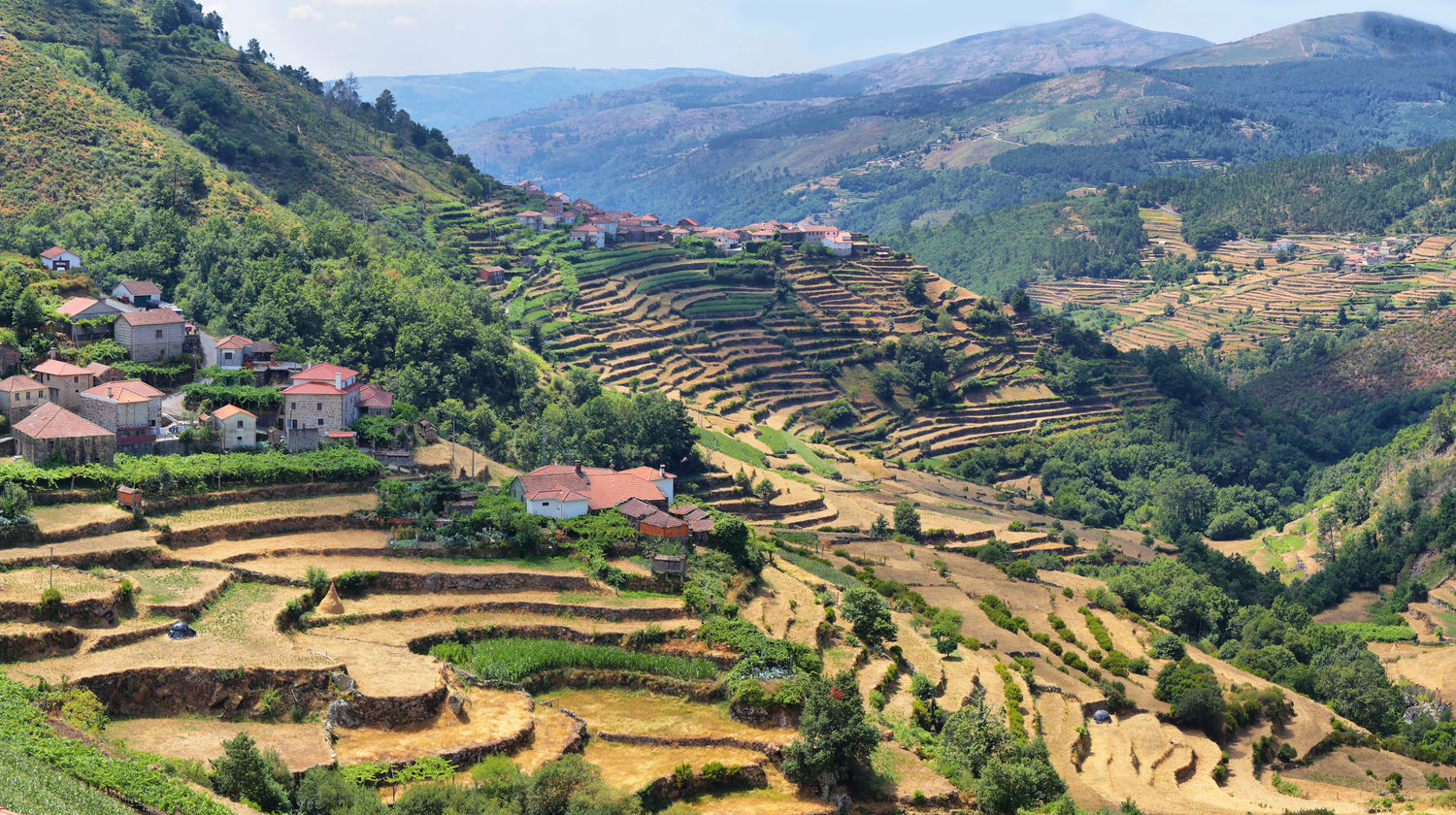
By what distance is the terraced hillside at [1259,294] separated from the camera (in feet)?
399

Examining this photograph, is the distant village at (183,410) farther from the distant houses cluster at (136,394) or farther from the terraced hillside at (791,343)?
the terraced hillside at (791,343)

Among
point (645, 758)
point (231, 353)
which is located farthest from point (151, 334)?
point (645, 758)

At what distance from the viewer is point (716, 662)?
32.5m

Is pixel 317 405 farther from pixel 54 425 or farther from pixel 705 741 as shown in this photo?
pixel 705 741

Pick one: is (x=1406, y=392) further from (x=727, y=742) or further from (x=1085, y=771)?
(x=727, y=742)

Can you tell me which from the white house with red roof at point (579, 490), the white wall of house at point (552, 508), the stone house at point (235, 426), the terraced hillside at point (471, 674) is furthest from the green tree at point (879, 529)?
the stone house at point (235, 426)

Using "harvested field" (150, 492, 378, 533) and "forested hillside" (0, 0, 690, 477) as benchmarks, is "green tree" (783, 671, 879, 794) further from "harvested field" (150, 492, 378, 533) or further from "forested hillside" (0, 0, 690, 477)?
"forested hillside" (0, 0, 690, 477)

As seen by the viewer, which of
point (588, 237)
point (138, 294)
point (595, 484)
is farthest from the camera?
point (588, 237)

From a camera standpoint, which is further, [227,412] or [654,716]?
[227,412]

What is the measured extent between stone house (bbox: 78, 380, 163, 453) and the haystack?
1021 centimetres

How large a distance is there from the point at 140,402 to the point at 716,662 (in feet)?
62.7

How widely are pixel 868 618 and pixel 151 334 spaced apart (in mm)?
26463

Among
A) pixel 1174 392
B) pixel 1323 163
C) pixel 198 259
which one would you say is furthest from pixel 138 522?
pixel 1323 163

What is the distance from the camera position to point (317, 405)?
4162 centimetres
